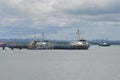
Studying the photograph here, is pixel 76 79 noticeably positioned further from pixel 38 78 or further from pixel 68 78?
pixel 38 78

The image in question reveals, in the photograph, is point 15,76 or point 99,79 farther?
point 15,76

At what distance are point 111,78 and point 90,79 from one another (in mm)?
5070

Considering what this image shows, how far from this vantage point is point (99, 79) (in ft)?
276

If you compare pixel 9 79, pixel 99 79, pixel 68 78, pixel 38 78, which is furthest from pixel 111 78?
pixel 9 79

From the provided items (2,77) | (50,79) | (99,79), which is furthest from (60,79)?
(2,77)

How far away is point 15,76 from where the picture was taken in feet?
298

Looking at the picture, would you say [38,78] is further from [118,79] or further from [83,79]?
[118,79]

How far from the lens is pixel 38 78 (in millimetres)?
85375

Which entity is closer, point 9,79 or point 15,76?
point 9,79

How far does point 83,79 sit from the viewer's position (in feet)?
275

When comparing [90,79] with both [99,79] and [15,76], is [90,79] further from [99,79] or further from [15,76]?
[15,76]

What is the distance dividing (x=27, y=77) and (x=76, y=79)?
38.4ft

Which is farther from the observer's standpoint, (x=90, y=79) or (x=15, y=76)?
(x=15, y=76)

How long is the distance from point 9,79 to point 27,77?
452 cm
